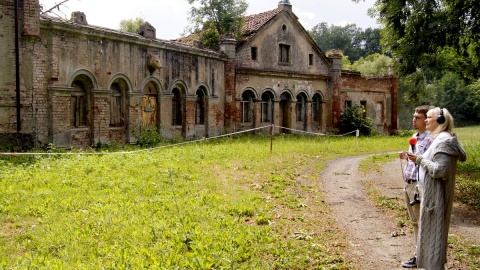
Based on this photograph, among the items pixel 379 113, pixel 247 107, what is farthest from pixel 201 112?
pixel 379 113

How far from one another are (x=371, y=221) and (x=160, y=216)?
149 inches

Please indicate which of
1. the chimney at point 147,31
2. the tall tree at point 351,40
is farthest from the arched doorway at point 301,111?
the tall tree at point 351,40

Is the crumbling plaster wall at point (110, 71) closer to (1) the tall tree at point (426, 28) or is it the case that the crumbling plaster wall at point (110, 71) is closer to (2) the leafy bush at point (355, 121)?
(1) the tall tree at point (426, 28)

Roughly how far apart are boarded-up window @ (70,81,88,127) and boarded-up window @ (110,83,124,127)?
4.20ft

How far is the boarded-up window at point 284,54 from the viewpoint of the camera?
85.0ft

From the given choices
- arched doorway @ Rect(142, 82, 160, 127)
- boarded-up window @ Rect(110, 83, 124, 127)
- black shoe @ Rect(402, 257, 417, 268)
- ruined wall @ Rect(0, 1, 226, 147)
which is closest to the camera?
black shoe @ Rect(402, 257, 417, 268)

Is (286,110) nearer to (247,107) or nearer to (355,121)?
(247,107)

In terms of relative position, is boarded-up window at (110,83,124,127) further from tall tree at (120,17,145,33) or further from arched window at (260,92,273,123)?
tall tree at (120,17,145,33)

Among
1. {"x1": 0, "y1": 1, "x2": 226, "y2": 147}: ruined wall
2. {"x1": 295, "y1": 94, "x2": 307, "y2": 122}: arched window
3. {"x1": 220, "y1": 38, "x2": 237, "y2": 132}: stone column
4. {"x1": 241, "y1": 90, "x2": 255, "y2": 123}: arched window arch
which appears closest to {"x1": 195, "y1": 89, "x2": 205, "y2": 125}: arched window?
{"x1": 0, "y1": 1, "x2": 226, "y2": 147}: ruined wall

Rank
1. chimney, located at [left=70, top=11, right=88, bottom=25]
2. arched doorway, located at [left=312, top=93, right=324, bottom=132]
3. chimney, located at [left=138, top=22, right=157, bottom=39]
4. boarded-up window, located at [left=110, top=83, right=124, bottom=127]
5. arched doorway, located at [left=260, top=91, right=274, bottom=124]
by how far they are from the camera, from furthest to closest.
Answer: arched doorway, located at [left=312, top=93, right=324, bottom=132] < arched doorway, located at [left=260, top=91, right=274, bottom=124] < chimney, located at [left=138, top=22, right=157, bottom=39] < boarded-up window, located at [left=110, top=83, right=124, bottom=127] < chimney, located at [left=70, top=11, right=88, bottom=25]

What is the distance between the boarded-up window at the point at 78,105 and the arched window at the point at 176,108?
489 cm

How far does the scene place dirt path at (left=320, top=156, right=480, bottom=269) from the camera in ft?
21.6

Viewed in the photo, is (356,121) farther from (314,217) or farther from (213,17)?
(314,217)

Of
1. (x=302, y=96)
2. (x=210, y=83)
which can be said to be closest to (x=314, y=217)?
(x=210, y=83)
